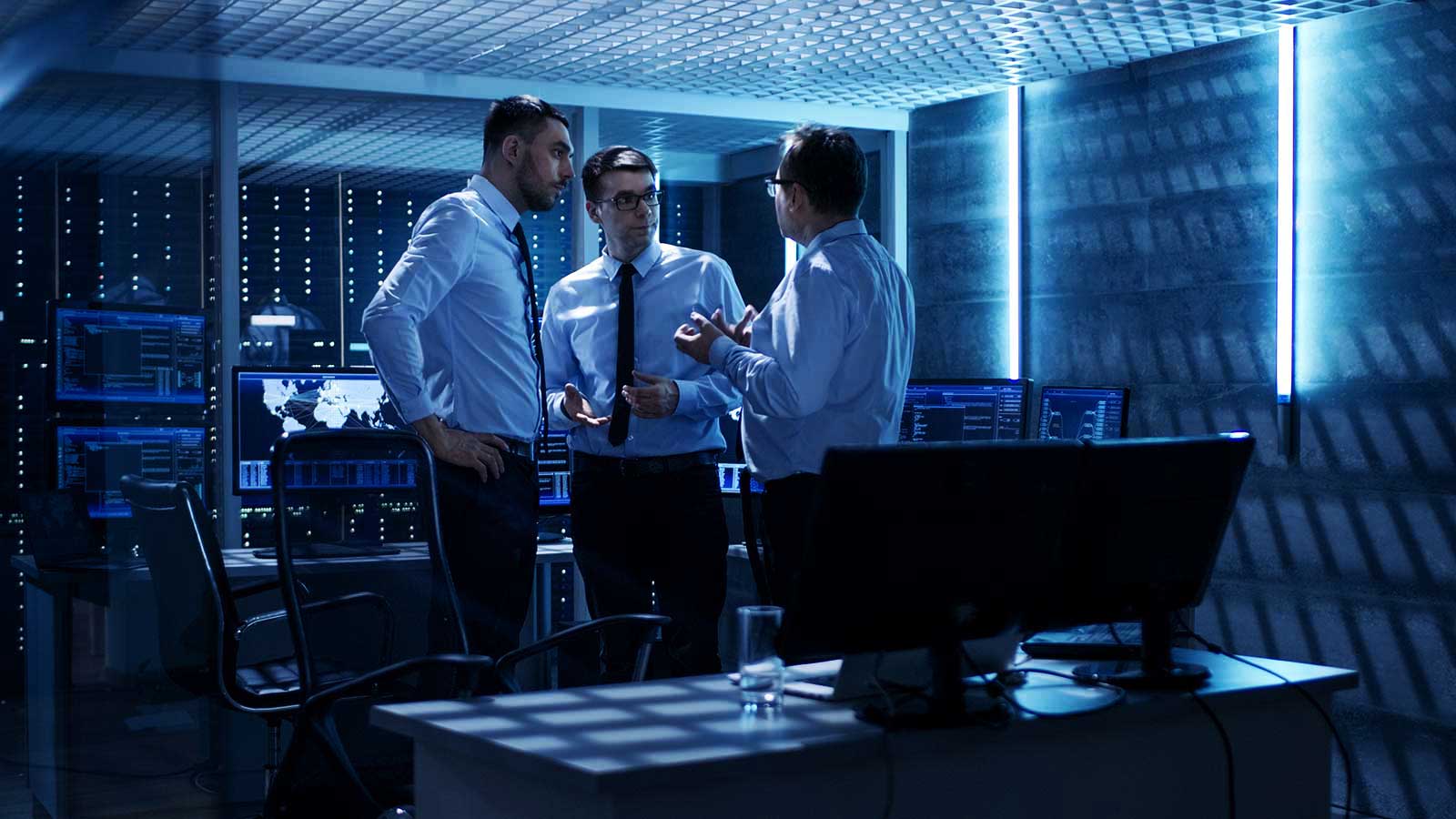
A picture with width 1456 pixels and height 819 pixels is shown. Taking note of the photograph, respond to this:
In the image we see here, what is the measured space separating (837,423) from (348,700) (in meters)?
2.26

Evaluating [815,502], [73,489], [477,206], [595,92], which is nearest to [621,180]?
[477,206]

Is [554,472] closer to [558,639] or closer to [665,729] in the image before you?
[558,639]

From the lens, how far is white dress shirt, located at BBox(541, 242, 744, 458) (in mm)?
3602

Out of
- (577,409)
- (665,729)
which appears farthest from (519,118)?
(665,729)

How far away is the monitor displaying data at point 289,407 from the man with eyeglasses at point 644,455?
831 mm

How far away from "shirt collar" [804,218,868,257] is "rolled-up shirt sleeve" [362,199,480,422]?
2.38ft

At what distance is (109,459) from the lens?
4188 mm

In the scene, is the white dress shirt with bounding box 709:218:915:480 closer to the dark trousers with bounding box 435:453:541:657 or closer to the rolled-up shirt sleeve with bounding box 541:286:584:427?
the dark trousers with bounding box 435:453:541:657

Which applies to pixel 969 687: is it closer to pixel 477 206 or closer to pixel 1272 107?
pixel 477 206

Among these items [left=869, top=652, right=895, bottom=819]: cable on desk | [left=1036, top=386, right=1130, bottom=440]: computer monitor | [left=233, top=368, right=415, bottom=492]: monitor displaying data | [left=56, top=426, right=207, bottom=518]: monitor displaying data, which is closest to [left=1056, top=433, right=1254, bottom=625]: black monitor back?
[left=869, top=652, right=895, bottom=819]: cable on desk

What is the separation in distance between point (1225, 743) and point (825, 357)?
1.06m

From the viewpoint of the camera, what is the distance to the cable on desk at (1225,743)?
220cm

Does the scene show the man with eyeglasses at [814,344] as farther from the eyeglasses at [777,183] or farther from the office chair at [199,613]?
the office chair at [199,613]

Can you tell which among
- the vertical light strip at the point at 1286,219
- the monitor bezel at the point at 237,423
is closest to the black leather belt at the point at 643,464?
the monitor bezel at the point at 237,423
